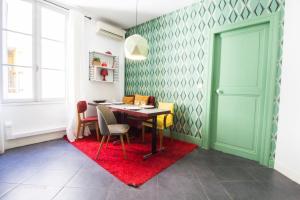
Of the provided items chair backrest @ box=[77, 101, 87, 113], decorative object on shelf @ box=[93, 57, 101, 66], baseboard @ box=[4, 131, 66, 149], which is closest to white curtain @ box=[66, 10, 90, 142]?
chair backrest @ box=[77, 101, 87, 113]

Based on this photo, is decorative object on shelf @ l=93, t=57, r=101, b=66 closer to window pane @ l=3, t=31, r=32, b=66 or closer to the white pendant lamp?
window pane @ l=3, t=31, r=32, b=66

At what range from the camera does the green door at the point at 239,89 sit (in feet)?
8.02

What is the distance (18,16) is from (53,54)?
813 mm

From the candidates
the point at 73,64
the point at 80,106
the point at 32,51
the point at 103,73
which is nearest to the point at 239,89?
the point at 80,106

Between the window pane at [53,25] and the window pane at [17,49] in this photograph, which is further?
the window pane at [53,25]

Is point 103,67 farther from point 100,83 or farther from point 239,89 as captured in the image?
point 239,89

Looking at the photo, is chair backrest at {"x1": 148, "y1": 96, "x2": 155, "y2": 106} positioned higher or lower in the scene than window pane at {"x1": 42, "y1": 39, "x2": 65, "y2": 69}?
lower

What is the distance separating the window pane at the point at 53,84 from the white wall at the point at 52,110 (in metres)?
0.23

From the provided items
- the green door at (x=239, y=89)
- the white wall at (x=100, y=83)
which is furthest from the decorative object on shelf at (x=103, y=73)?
the green door at (x=239, y=89)

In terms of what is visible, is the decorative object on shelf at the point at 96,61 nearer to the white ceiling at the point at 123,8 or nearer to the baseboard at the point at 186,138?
the white ceiling at the point at 123,8

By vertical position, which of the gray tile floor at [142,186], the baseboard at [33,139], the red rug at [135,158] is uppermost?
the baseboard at [33,139]

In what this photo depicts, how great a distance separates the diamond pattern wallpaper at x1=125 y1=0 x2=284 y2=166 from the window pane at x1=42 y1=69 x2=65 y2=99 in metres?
1.90

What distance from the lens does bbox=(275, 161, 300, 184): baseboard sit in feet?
6.30

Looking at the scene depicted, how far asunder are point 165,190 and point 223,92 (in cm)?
195
